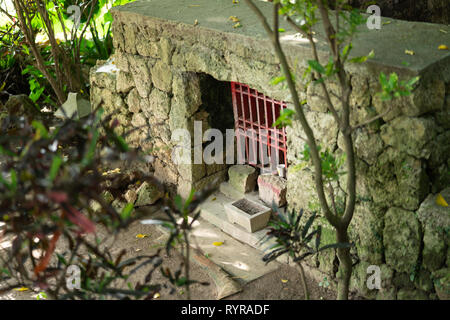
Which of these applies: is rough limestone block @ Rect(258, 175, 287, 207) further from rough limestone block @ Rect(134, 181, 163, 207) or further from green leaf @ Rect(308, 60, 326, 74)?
green leaf @ Rect(308, 60, 326, 74)

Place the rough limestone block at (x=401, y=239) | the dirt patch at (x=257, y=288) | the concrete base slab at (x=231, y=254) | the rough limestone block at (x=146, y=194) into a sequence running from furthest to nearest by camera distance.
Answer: the rough limestone block at (x=146, y=194)
the concrete base slab at (x=231, y=254)
the dirt patch at (x=257, y=288)
the rough limestone block at (x=401, y=239)

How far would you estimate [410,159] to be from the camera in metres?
3.52

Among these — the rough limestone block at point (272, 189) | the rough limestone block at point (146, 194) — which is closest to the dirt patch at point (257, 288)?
the rough limestone block at point (272, 189)

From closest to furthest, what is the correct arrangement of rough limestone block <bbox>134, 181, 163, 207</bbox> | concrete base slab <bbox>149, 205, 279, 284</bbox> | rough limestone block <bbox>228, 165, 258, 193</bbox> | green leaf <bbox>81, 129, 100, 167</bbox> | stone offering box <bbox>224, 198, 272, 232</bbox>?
green leaf <bbox>81, 129, 100, 167</bbox>
concrete base slab <bbox>149, 205, 279, 284</bbox>
stone offering box <bbox>224, 198, 272, 232</bbox>
rough limestone block <bbox>228, 165, 258, 193</bbox>
rough limestone block <bbox>134, 181, 163, 207</bbox>

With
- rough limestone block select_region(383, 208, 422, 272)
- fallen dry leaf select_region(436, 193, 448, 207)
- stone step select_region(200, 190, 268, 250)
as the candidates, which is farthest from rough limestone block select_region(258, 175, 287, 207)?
fallen dry leaf select_region(436, 193, 448, 207)

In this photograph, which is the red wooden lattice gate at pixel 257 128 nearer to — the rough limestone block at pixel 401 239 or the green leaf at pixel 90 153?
the rough limestone block at pixel 401 239

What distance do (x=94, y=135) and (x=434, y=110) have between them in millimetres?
2130

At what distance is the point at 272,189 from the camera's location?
16.4 ft

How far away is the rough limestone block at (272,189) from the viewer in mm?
4930

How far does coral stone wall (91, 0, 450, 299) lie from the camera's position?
348 cm

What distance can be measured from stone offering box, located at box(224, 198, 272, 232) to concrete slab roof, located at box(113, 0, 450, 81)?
60.5 inches

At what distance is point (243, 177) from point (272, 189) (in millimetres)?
393
